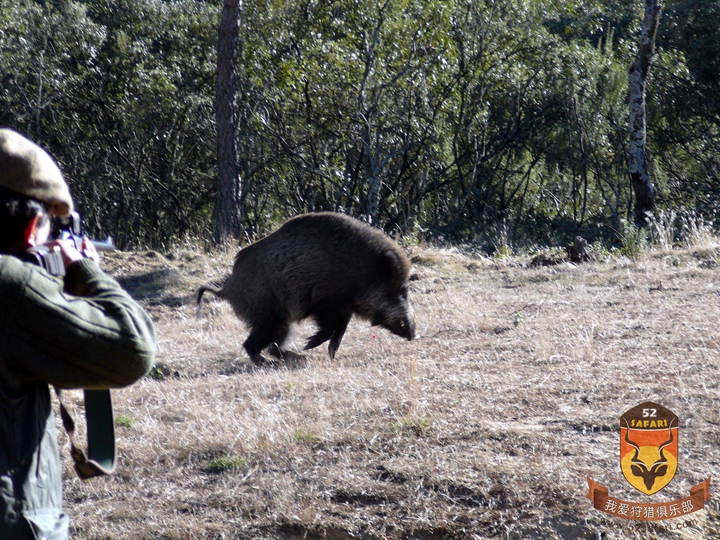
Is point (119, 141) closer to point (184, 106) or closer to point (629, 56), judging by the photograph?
point (184, 106)

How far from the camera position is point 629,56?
16719 mm

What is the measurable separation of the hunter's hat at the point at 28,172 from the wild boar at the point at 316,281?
4.85 meters

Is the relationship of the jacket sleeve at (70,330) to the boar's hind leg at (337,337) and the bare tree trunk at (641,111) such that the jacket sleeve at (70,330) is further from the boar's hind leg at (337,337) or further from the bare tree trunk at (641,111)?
the bare tree trunk at (641,111)

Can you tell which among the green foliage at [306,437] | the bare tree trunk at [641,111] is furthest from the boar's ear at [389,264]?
the bare tree trunk at [641,111]

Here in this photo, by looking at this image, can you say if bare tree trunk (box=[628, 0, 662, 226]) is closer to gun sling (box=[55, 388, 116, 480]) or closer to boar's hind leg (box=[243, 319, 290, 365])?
boar's hind leg (box=[243, 319, 290, 365])

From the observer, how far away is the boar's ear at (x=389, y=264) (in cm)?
688

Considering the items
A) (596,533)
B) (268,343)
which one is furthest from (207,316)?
(596,533)

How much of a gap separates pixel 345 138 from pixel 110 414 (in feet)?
43.5

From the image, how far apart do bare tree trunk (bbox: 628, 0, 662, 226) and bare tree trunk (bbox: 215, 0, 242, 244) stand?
643 centimetres

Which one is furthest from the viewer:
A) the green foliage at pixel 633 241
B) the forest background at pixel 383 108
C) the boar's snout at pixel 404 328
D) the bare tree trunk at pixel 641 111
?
the forest background at pixel 383 108

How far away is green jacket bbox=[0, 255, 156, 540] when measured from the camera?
1.59 meters

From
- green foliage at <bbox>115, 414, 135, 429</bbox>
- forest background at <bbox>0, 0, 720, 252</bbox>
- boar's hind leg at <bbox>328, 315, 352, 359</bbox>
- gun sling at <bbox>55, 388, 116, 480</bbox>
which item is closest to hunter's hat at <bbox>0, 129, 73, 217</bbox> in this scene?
gun sling at <bbox>55, 388, 116, 480</bbox>

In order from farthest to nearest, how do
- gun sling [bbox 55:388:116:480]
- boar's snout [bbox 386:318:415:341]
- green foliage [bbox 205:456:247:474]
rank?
A: boar's snout [bbox 386:318:415:341], green foliage [bbox 205:456:247:474], gun sling [bbox 55:388:116:480]

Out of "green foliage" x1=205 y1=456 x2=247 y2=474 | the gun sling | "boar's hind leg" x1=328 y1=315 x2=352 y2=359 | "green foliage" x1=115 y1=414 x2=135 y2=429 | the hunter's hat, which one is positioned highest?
the hunter's hat
